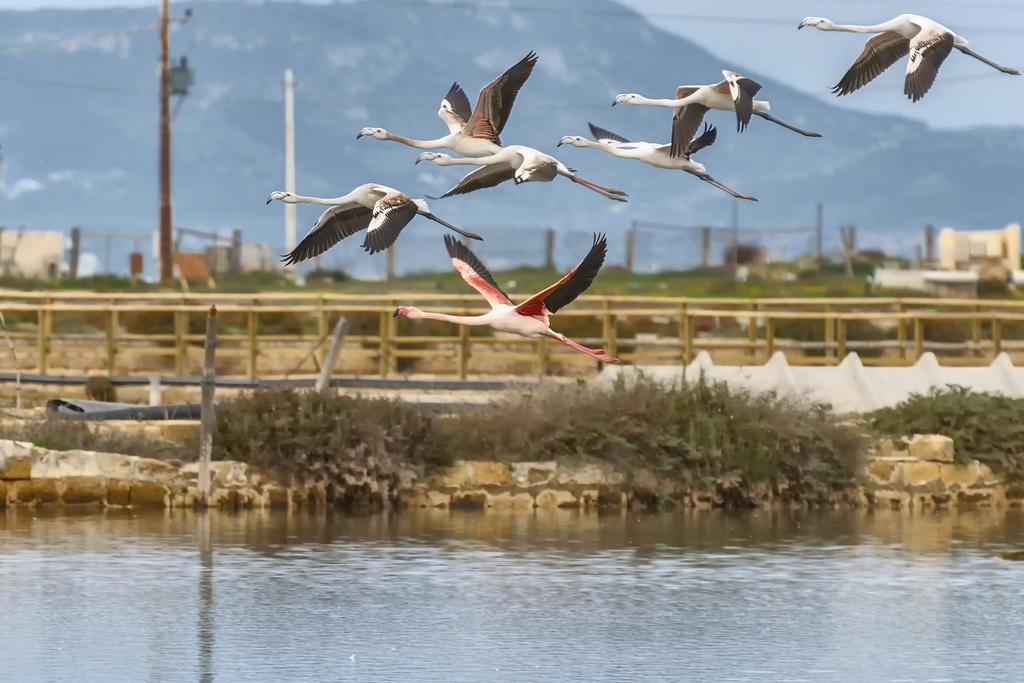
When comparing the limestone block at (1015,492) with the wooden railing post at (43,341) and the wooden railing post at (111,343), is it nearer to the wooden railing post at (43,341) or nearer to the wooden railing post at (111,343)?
the wooden railing post at (111,343)

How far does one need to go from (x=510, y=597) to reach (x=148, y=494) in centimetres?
667

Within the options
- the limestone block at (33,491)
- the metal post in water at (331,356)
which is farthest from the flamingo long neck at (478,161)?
the metal post in water at (331,356)

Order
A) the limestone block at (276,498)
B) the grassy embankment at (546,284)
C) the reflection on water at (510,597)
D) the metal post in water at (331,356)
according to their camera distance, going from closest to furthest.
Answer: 1. the reflection on water at (510,597)
2. the limestone block at (276,498)
3. the metal post in water at (331,356)
4. the grassy embankment at (546,284)

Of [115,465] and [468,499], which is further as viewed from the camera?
[468,499]

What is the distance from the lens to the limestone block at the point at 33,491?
2758cm

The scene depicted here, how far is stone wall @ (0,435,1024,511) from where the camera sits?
90.7ft

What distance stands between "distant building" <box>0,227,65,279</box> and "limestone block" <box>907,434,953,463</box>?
54101 millimetres

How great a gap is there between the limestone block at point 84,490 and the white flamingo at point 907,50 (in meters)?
12.7

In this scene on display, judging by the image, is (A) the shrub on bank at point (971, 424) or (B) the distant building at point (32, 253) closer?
(A) the shrub on bank at point (971, 424)

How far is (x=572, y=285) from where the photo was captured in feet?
53.8

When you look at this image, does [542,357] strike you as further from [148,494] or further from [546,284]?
[546,284]

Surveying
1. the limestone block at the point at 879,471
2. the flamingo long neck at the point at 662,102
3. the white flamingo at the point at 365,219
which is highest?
the flamingo long neck at the point at 662,102

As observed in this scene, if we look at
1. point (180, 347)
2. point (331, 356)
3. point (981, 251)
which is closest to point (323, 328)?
point (180, 347)

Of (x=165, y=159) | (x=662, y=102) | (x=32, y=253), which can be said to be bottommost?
(x=662, y=102)
